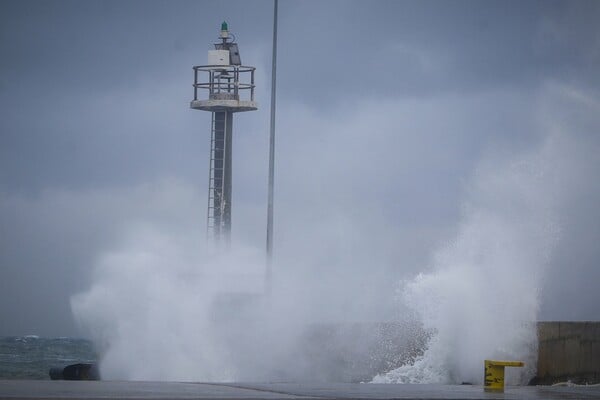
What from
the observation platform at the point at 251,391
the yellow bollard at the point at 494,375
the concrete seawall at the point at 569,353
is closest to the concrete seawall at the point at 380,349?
the concrete seawall at the point at 569,353

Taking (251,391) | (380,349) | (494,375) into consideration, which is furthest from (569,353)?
(380,349)

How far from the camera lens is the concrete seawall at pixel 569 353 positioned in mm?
17859

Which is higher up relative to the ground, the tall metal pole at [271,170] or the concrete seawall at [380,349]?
the tall metal pole at [271,170]

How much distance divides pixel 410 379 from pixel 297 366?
4.83 m

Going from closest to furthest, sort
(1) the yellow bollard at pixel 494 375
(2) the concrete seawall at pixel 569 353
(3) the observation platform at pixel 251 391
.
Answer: (3) the observation platform at pixel 251 391 < (1) the yellow bollard at pixel 494 375 < (2) the concrete seawall at pixel 569 353

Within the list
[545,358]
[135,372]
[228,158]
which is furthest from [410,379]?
[228,158]

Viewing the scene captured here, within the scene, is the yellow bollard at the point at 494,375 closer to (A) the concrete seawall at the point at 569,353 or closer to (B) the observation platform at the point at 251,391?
(B) the observation platform at the point at 251,391

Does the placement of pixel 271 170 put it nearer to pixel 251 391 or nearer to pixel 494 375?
pixel 494 375

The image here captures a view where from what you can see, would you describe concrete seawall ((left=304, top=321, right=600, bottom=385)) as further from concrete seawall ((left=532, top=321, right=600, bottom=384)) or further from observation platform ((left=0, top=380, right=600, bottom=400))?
observation platform ((left=0, top=380, right=600, bottom=400))

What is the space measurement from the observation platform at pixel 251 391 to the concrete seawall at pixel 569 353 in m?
2.52

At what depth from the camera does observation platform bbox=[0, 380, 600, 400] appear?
11773mm

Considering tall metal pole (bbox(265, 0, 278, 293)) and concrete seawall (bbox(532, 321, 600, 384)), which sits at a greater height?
tall metal pole (bbox(265, 0, 278, 293))

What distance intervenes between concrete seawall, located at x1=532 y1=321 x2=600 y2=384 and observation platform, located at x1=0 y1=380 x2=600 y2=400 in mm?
2523

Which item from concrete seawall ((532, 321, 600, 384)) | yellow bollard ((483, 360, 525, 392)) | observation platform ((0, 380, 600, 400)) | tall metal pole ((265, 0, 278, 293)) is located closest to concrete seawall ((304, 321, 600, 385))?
concrete seawall ((532, 321, 600, 384))
